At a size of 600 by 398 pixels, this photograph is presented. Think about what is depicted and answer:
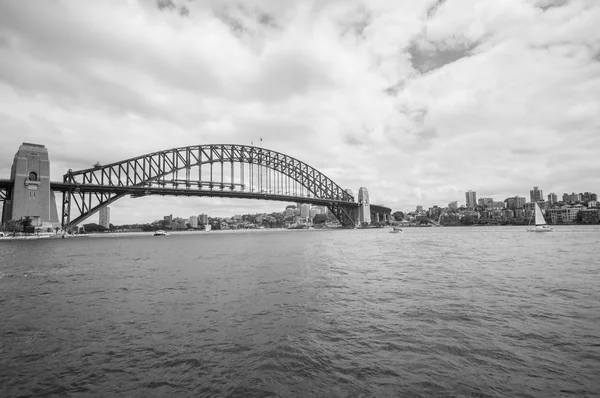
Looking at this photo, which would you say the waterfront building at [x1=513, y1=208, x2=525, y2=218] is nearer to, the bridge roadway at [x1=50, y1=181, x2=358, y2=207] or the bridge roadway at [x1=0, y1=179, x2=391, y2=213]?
the bridge roadway at [x1=0, y1=179, x2=391, y2=213]

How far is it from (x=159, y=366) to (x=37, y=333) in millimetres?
4566

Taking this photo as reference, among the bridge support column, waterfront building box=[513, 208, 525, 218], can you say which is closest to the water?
the bridge support column

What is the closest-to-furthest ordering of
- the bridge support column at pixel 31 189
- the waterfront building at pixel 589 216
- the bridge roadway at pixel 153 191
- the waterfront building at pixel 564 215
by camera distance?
the bridge support column at pixel 31 189 < the bridge roadway at pixel 153 191 < the waterfront building at pixel 589 216 < the waterfront building at pixel 564 215

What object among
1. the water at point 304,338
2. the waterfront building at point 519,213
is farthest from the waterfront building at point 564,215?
the water at point 304,338

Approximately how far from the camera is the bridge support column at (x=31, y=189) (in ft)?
189

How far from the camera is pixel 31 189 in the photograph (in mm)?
58656

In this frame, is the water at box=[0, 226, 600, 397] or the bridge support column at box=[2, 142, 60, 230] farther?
the bridge support column at box=[2, 142, 60, 230]

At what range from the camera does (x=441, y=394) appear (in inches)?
204

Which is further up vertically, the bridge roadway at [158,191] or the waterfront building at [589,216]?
the bridge roadway at [158,191]

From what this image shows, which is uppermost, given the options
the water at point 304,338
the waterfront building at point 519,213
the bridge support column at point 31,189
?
the bridge support column at point 31,189

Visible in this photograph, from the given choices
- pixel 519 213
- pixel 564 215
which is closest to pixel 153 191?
pixel 564 215

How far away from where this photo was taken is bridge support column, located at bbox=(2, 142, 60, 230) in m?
57.5

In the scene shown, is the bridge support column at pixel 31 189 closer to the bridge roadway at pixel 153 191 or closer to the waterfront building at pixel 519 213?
the bridge roadway at pixel 153 191

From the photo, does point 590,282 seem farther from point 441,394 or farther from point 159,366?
point 159,366
